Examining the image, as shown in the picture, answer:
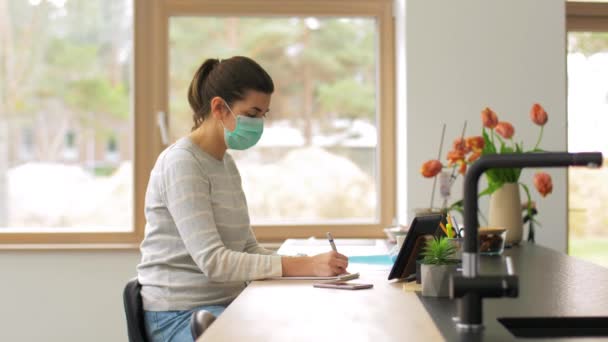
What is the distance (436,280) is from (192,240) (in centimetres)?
70

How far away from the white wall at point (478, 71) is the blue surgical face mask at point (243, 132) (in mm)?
1493

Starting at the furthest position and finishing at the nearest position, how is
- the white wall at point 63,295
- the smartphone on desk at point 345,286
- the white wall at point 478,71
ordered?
the white wall at point 63,295 < the white wall at point 478,71 < the smartphone on desk at point 345,286

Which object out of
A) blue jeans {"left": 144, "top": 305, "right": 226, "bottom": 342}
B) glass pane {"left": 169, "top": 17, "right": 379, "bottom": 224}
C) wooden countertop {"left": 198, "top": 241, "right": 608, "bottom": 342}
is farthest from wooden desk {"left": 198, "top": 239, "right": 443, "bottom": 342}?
glass pane {"left": 169, "top": 17, "right": 379, "bottom": 224}

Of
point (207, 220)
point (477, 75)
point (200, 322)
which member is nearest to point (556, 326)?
point (200, 322)

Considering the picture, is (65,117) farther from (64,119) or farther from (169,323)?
(169,323)

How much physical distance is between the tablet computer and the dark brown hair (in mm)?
692

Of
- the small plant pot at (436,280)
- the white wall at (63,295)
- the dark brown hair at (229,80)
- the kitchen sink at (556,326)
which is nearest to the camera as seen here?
the kitchen sink at (556,326)

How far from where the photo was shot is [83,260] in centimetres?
394

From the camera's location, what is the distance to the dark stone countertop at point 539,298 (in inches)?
54.9

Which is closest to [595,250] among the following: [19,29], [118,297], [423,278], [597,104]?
[597,104]

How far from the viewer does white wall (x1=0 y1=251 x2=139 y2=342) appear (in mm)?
3908

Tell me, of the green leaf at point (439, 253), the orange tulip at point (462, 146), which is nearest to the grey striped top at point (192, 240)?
the green leaf at point (439, 253)

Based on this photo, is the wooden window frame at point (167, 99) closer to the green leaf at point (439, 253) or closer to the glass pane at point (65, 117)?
the glass pane at point (65, 117)

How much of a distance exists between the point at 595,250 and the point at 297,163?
1.62 meters
